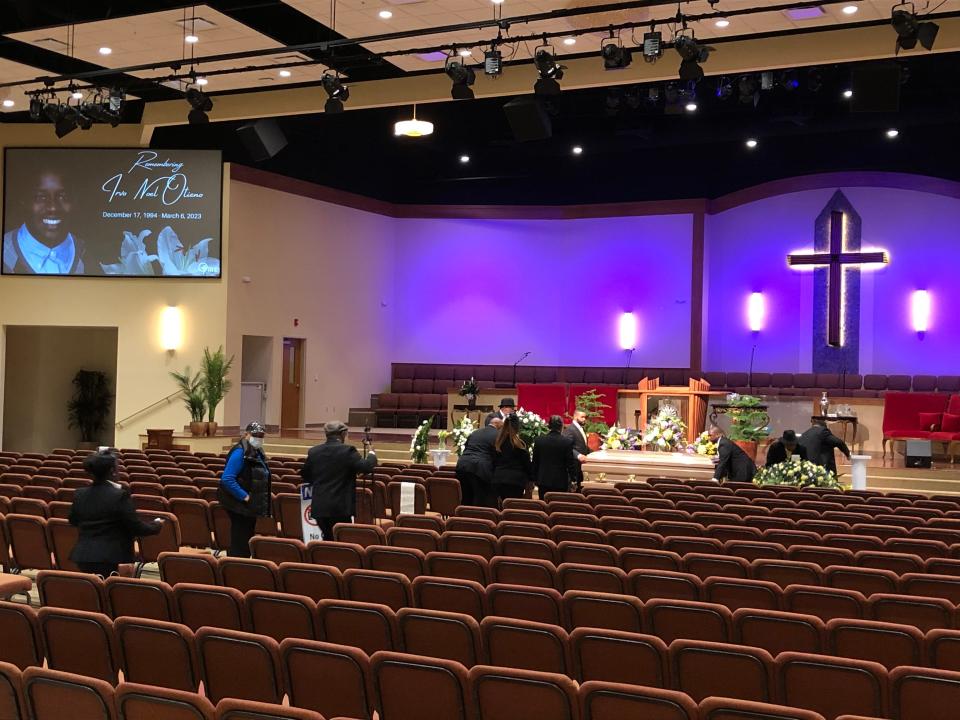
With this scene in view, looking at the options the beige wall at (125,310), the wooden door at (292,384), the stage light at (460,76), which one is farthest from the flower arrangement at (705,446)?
the beige wall at (125,310)

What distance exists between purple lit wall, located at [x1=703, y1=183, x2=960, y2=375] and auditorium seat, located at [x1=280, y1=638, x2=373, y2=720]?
18611 millimetres

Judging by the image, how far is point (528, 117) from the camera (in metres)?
13.5

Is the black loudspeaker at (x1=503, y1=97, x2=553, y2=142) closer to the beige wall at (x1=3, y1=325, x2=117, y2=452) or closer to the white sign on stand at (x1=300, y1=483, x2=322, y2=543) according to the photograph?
the white sign on stand at (x1=300, y1=483, x2=322, y2=543)

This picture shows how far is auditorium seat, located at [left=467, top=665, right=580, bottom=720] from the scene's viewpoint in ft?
9.89

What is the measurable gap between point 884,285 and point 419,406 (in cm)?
949

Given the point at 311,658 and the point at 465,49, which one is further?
the point at 465,49

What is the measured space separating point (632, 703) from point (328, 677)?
3.52ft

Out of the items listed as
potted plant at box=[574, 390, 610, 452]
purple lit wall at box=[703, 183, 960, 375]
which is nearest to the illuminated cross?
purple lit wall at box=[703, 183, 960, 375]

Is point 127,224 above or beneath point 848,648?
above

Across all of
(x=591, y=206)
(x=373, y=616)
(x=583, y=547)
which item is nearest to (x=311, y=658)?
(x=373, y=616)

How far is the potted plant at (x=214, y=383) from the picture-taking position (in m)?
18.0

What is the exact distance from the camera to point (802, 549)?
607cm

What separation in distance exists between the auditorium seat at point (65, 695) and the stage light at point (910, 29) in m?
10.4

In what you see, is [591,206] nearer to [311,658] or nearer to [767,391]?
[767,391]
